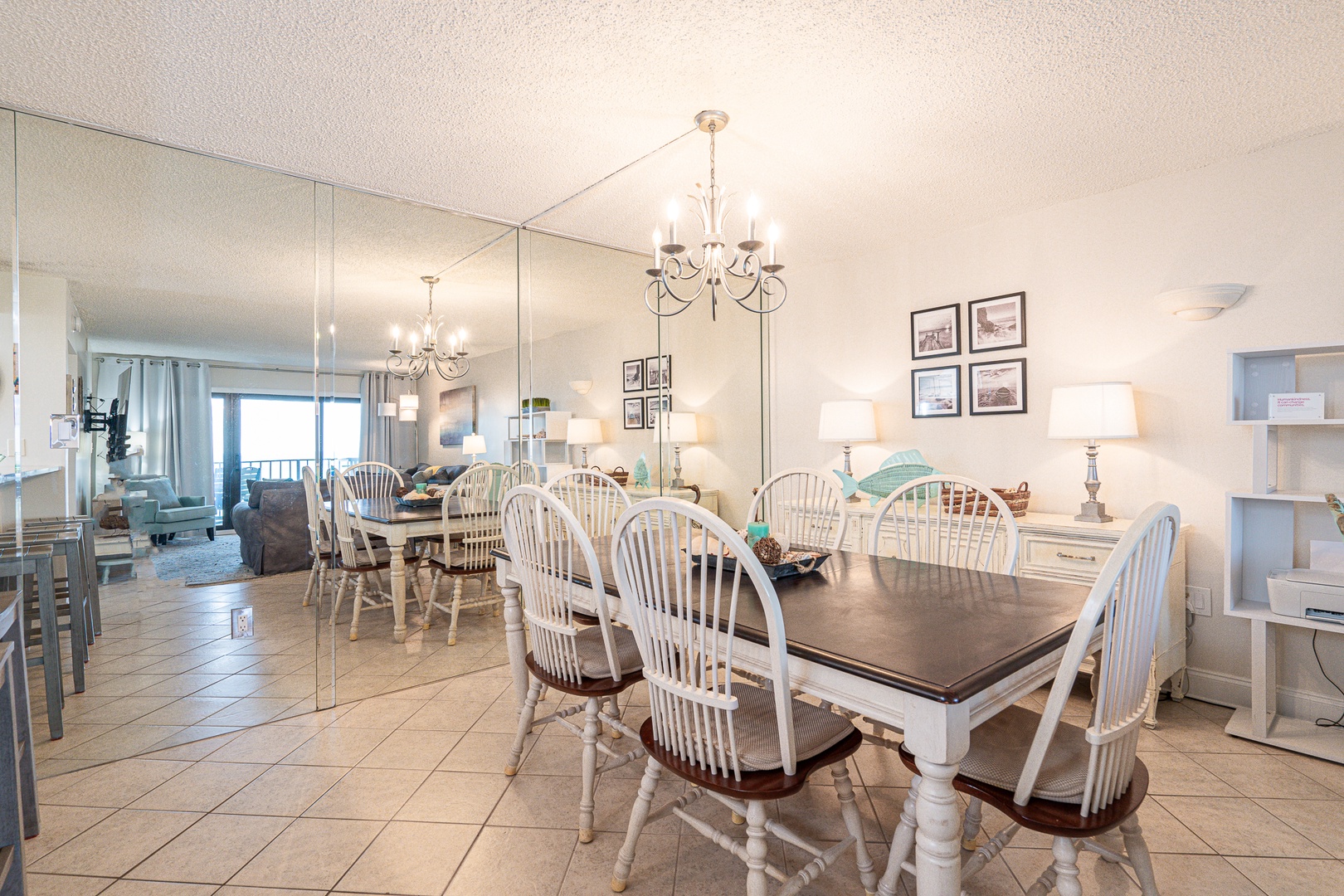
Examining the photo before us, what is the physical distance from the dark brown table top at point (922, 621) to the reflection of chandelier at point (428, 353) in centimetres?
164

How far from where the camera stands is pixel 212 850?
69.8 inches

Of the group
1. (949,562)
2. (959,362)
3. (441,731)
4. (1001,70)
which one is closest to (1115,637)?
Result: (949,562)

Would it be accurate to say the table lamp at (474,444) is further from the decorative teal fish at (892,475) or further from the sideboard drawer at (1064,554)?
the sideboard drawer at (1064,554)

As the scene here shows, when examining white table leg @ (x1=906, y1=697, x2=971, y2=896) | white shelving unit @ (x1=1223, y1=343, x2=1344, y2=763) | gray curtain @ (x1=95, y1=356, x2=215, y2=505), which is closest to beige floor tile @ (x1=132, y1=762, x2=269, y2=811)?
gray curtain @ (x1=95, y1=356, x2=215, y2=505)

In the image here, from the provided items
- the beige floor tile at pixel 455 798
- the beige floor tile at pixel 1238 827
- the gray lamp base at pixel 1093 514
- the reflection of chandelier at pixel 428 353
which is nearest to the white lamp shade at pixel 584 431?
the reflection of chandelier at pixel 428 353

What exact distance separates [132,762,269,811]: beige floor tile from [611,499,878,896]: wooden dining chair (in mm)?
1411

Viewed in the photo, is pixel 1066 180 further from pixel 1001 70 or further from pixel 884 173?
pixel 1001 70

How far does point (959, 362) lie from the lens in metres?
3.51

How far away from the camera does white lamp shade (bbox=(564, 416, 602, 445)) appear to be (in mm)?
3684

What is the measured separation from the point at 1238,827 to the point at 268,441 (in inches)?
144

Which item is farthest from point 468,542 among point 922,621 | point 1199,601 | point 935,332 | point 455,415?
point 1199,601

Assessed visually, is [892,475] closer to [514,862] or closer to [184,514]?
[514,862]

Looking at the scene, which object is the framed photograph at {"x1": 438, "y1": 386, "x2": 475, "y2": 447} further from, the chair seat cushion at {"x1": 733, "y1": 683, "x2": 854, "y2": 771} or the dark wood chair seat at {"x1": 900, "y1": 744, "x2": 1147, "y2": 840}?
the dark wood chair seat at {"x1": 900, "y1": 744, "x2": 1147, "y2": 840}

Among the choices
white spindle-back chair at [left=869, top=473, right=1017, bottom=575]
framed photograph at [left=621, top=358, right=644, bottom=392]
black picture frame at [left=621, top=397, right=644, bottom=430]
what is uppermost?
framed photograph at [left=621, top=358, right=644, bottom=392]
